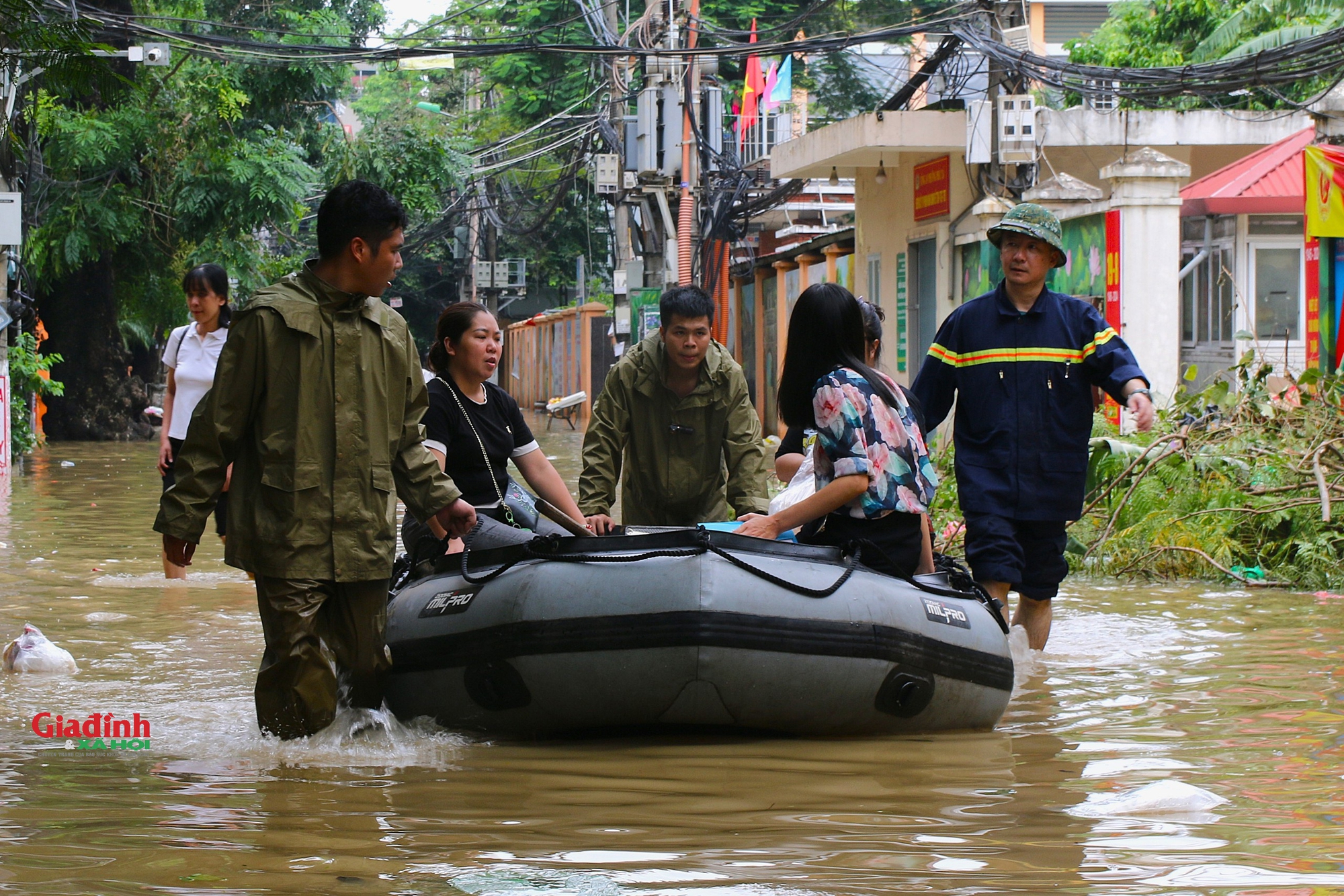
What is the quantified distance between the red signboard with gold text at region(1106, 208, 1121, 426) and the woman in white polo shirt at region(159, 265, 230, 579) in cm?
871

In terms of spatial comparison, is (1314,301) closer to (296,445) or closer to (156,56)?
(296,445)

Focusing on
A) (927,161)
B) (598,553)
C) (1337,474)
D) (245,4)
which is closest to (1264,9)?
(927,161)

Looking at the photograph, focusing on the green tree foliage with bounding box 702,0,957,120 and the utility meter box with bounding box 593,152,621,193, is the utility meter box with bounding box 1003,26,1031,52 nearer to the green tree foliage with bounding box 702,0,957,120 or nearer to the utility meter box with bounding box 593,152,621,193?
the utility meter box with bounding box 593,152,621,193

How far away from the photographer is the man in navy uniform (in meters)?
5.33

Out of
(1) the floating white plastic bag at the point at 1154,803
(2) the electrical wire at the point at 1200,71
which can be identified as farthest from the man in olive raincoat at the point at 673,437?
(2) the electrical wire at the point at 1200,71

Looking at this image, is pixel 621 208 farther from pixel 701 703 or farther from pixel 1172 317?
pixel 701 703

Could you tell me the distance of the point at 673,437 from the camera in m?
5.69

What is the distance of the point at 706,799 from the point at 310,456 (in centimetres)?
140

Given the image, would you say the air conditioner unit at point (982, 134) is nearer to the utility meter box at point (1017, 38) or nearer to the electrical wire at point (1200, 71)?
the electrical wire at point (1200, 71)

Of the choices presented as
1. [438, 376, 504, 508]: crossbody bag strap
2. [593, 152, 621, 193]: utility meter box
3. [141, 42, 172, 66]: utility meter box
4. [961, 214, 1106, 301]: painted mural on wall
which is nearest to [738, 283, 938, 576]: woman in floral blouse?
[438, 376, 504, 508]: crossbody bag strap

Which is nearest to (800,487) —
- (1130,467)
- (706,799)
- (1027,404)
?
(1027,404)

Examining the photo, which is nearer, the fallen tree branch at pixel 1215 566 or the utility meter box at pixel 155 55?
the fallen tree branch at pixel 1215 566

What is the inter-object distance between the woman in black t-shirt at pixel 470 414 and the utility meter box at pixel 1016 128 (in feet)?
36.1

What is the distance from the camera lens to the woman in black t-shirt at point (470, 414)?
5078 mm
